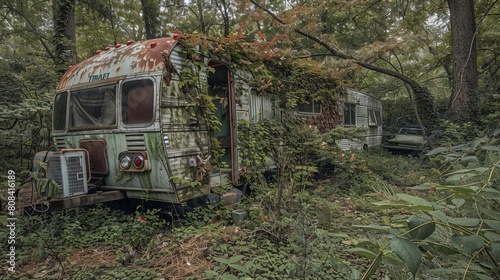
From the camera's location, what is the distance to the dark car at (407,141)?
11.7 m

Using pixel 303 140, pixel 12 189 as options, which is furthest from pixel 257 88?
pixel 12 189

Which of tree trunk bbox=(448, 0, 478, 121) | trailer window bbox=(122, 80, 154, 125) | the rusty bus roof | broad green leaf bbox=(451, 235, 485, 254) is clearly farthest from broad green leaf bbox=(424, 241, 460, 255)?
tree trunk bbox=(448, 0, 478, 121)

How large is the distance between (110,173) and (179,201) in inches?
51.1

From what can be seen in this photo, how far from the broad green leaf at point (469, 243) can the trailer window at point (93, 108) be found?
455 centimetres

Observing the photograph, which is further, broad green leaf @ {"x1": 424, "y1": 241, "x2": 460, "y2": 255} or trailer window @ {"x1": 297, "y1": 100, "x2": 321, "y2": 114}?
trailer window @ {"x1": 297, "y1": 100, "x2": 321, "y2": 114}

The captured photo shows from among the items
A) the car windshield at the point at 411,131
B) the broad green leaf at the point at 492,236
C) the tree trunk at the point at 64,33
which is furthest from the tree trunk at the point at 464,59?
the tree trunk at the point at 64,33

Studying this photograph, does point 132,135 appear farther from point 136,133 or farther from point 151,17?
point 151,17

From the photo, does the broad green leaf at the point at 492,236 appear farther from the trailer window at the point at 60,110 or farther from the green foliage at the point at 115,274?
the trailer window at the point at 60,110

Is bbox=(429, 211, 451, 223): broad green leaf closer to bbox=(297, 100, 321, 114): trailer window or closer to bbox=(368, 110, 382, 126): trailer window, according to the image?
bbox=(297, 100, 321, 114): trailer window

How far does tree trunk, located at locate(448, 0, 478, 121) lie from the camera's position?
23.2ft

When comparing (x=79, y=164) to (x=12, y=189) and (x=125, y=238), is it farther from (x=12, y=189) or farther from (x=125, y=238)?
(x=125, y=238)

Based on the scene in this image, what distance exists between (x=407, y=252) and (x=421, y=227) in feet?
0.59

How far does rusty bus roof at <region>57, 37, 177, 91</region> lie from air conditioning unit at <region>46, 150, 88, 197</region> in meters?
1.41

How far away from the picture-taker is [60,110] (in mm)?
5422
